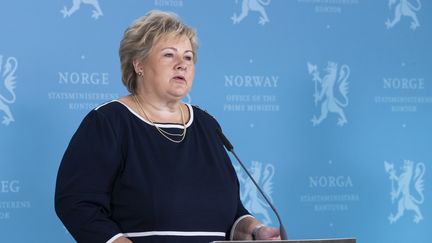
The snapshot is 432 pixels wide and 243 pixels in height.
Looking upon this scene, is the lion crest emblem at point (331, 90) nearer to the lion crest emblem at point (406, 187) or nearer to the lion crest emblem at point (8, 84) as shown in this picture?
Answer: the lion crest emblem at point (406, 187)

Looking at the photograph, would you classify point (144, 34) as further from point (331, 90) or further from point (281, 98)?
point (331, 90)

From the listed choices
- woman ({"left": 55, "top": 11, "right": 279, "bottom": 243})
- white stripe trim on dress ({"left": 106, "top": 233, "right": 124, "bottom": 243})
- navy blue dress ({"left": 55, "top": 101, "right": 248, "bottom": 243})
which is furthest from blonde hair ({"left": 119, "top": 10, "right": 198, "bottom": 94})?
white stripe trim on dress ({"left": 106, "top": 233, "right": 124, "bottom": 243})

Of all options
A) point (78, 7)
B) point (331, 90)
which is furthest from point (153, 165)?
point (331, 90)

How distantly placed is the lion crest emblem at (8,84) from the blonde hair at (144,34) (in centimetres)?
76

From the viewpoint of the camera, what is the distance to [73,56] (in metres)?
2.74

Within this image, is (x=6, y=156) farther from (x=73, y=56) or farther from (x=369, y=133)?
(x=369, y=133)

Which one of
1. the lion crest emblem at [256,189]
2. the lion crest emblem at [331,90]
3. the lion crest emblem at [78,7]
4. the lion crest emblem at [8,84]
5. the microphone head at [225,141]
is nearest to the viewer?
the microphone head at [225,141]

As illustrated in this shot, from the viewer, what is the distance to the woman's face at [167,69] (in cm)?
196

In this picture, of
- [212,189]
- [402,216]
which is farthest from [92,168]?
[402,216]

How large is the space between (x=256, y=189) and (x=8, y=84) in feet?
3.56

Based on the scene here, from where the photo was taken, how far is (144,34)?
1961 millimetres

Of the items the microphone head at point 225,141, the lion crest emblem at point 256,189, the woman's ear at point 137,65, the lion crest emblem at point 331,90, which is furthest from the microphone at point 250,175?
the lion crest emblem at point 331,90

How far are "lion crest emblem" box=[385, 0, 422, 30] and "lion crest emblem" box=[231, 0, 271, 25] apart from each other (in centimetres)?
61

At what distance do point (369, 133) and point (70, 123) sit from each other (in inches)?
53.4
